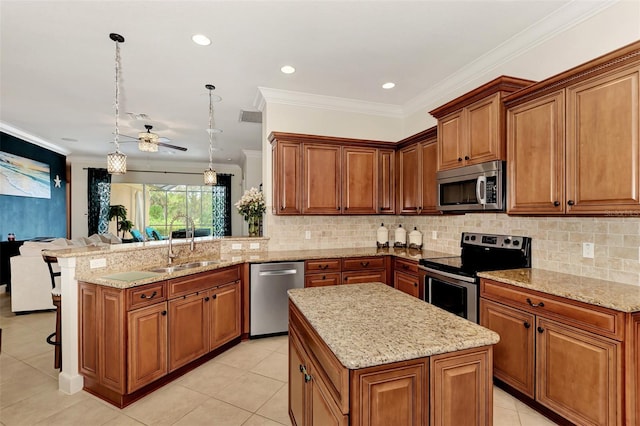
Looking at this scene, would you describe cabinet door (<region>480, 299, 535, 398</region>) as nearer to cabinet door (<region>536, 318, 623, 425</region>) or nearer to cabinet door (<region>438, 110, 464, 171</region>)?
cabinet door (<region>536, 318, 623, 425</region>)

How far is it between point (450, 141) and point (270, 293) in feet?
8.12

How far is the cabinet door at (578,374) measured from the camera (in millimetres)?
1674

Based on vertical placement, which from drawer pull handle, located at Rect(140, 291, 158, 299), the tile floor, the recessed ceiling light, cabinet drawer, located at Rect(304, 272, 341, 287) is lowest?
the tile floor

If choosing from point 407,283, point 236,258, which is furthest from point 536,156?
point 236,258

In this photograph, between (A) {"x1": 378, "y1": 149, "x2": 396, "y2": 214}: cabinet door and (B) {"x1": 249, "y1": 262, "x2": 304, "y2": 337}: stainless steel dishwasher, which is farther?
(A) {"x1": 378, "y1": 149, "x2": 396, "y2": 214}: cabinet door

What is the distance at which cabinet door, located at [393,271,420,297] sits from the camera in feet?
10.8

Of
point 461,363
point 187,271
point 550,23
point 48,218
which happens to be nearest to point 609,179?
point 550,23

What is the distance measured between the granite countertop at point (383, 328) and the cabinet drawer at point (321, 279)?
1.68 metres

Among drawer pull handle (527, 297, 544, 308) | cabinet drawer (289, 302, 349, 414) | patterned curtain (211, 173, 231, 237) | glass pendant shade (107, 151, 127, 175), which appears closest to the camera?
cabinet drawer (289, 302, 349, 414)

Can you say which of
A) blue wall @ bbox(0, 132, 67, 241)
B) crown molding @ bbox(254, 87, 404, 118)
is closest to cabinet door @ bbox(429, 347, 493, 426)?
crown molding @ bbox(254, 87, 404, 118)

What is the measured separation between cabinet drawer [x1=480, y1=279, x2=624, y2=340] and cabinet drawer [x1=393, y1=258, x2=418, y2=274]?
93 centimetres

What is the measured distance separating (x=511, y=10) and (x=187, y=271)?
3393mm

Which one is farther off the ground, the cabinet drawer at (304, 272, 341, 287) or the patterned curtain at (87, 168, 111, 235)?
the patterned curtain at (87, 168, 111, 235)

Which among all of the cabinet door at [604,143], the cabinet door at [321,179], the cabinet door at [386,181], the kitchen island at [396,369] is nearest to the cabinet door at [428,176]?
the cabinet door at [386,181]
